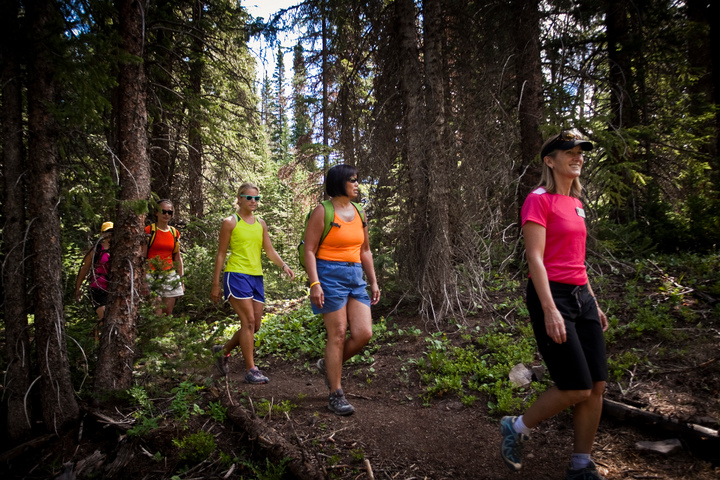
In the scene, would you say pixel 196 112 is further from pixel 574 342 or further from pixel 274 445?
pixel 574 342

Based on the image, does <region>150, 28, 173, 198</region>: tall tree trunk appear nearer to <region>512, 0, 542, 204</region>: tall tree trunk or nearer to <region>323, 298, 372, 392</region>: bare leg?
<region>323, 298, 372, 392</region>: bare leg

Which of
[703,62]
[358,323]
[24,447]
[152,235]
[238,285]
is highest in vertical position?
[703,62]

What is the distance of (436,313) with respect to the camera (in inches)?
248

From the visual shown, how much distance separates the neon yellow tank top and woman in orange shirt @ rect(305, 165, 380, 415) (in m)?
1.38

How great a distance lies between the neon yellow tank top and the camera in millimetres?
4938

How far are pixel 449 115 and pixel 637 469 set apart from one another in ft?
18.6

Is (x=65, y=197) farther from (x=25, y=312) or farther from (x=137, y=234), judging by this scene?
(x=25, y=312)

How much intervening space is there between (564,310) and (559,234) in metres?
0.51

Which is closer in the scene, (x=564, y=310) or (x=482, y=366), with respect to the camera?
(x=564, y=310)

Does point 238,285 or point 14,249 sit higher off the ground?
point 14,249

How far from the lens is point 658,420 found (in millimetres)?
3143

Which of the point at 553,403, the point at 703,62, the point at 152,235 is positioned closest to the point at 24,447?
the point at 152,235

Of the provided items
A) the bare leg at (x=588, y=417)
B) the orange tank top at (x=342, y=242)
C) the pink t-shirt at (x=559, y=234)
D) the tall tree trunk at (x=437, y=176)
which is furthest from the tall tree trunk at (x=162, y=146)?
the bare leg at (x=588, y=417)

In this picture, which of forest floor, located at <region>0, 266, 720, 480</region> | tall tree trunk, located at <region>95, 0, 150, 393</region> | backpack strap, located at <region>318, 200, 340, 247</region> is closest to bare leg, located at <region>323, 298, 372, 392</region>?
forest floor, located at <region>0, 266, 720, 480</region>
